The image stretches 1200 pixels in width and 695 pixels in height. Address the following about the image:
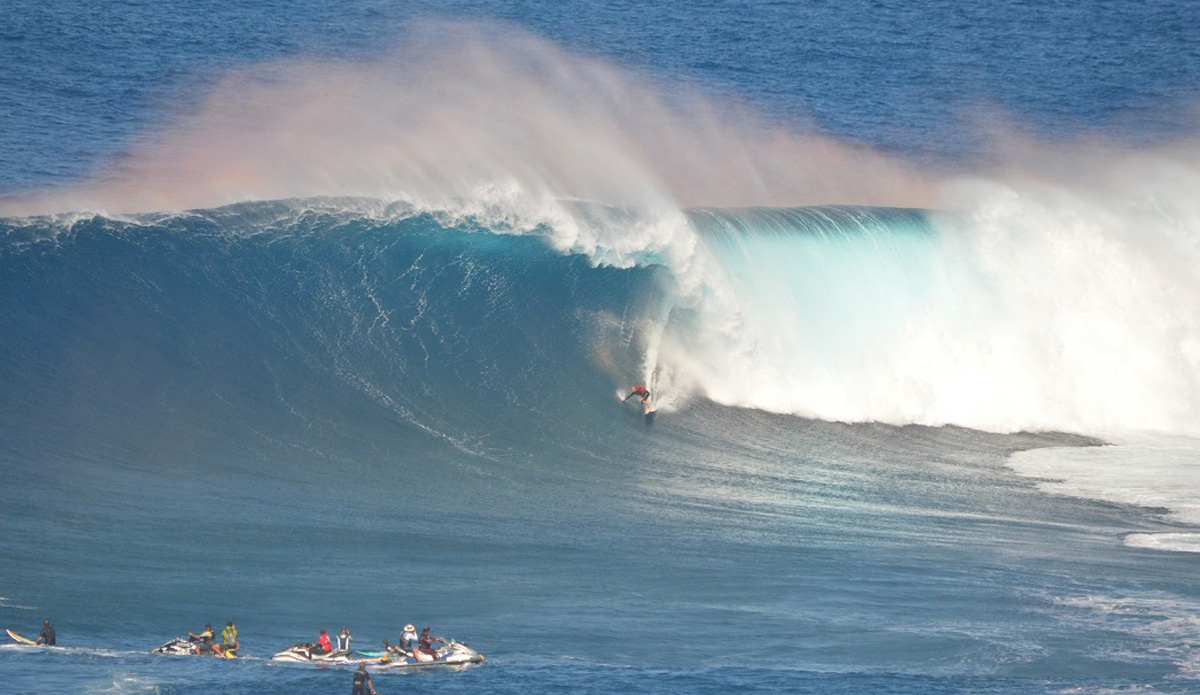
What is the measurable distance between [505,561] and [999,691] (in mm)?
5799

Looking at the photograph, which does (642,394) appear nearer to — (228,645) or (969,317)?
(969,317)

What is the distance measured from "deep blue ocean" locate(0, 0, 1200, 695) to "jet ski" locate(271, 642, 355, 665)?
194 millimetres

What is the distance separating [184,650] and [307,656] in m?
1.14

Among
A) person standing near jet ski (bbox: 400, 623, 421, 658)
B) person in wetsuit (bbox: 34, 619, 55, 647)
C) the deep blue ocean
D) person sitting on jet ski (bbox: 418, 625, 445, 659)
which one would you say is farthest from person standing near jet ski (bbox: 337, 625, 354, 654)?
person in wetsuit (bbox: 34, 619, 55, 647)

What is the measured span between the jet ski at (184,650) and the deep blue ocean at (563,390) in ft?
0.55

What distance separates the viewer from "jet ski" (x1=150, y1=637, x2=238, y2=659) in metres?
15.4

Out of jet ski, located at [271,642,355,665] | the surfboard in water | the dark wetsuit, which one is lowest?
the dark wetsuit

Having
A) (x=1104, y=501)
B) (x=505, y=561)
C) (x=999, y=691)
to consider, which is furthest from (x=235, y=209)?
(x=999, y=691)

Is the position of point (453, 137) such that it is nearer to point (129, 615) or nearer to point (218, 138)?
point (218, 138)

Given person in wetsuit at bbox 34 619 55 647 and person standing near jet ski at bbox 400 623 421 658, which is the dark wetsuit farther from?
person in wetsuit at bbox 34 619 55 647

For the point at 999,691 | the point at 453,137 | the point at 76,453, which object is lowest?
the point at 999,691

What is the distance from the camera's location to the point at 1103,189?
3388 centimetres

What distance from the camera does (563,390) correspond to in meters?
24.6

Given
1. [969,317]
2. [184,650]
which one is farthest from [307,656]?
[969,317]
